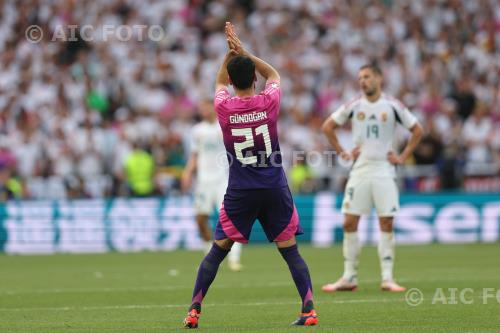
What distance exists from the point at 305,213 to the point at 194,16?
333 inches

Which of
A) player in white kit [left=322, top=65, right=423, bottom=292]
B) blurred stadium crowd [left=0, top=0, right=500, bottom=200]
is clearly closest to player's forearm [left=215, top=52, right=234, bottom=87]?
player in white kit [left=322, top=65, right=423, bottom=292]

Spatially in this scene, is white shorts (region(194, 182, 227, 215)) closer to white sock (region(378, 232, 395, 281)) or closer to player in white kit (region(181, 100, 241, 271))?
player in white kit (region(181, 100, 241, 271))

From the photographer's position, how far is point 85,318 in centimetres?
1067

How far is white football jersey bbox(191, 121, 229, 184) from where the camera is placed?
17266 mm

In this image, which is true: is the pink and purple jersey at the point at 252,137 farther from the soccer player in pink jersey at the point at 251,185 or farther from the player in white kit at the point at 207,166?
the player in white kit at the point at 207,166

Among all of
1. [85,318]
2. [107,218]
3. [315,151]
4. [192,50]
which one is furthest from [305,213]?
[85,318]

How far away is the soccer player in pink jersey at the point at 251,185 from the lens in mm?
9688

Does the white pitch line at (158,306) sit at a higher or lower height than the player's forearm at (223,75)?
lower

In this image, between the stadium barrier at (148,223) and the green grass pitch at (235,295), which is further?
the stadium barrier at (148,223)

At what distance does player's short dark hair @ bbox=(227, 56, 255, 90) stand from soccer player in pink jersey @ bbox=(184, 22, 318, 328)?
0.01 meters

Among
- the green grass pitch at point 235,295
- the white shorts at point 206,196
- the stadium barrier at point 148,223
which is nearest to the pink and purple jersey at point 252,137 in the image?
the green grass pitch at point 235,295

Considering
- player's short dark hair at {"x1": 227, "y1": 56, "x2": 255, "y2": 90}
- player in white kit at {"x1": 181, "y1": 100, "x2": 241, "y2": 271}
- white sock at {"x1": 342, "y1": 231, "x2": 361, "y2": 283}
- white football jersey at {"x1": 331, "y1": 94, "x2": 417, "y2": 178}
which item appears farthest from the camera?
player in white kit at {"x1": 181, "y1": 100, "x2": 241, "y2": 271}

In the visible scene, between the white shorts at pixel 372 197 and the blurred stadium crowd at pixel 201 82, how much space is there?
1037 centimetres

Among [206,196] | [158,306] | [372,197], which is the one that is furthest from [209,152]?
[158,306]
